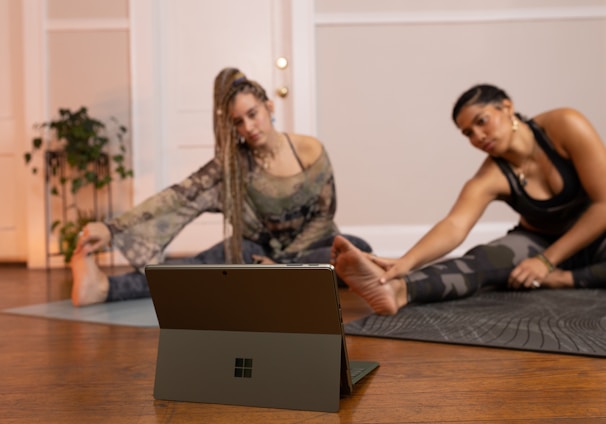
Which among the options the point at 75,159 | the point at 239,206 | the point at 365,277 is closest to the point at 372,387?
the point at 365,277

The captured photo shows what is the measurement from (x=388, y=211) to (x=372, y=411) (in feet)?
9.78

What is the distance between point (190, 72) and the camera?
13.1ft

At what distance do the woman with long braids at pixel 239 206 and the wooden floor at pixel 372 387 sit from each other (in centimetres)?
62

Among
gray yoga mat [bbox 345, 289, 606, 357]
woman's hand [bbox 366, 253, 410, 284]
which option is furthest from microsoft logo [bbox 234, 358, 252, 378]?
woman's hand [bbox 366, 253, 410, 284]

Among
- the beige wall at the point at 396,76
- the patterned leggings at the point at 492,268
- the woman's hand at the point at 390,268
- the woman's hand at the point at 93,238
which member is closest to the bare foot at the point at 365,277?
the woman's hand at the point at 390,268

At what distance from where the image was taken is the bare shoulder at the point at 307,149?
242cm

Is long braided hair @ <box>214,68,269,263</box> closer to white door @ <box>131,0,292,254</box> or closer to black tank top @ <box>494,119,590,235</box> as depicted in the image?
black tank top @ <box>494,119,590,235</box>

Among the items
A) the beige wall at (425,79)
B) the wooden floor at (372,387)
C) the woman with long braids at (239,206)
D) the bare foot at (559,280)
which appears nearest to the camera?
the wooden floor at (372,387)

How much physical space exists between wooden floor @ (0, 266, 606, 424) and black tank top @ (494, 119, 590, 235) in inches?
33.9

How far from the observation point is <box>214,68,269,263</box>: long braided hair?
2.27m

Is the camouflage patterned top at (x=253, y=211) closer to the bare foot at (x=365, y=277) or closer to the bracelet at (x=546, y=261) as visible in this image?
the bare foot at (x=365, y=277)

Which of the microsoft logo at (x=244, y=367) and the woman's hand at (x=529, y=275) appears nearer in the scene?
the microsoft logo at (x=244, y=367)

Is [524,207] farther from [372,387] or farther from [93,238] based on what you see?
[93,238]

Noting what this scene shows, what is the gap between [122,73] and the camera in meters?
Result: 3.91
